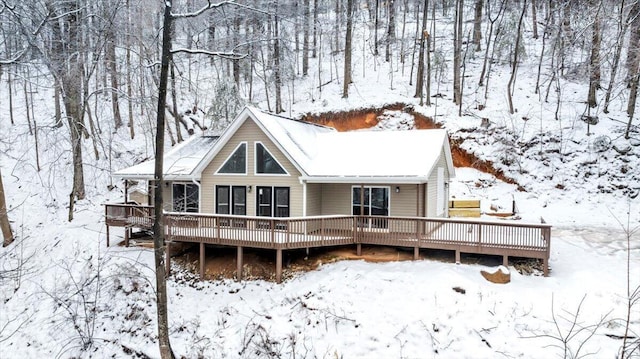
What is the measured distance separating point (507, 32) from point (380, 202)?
2290cm

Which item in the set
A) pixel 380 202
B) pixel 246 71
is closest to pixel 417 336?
pixel 380 202

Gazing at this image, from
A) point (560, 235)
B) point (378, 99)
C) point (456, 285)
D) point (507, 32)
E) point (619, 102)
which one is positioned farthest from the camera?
point (507, 32)

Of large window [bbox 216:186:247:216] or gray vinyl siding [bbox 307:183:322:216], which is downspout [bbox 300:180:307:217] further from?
large window [bbox 216:186:247:216]

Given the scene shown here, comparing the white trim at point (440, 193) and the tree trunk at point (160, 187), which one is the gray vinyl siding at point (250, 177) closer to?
the white trim at point (440, 193)

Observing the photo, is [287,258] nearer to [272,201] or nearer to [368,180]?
[272,201]

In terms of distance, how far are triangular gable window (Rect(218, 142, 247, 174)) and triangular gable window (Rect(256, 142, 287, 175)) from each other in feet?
1.81

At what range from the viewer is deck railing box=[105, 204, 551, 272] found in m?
11.9

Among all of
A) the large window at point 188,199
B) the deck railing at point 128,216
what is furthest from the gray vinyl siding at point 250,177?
the deck railing at point 128,216

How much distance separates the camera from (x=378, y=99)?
27.9m

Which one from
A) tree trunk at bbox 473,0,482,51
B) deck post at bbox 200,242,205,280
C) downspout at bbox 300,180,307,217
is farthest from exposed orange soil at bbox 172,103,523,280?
tree trunk at bbox 473,0,482,51

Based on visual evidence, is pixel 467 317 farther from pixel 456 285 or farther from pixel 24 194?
pixel 24 194

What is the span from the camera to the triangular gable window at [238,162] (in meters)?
15.3

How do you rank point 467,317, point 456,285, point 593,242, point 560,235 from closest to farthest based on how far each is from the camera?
point 467,317, point 456,285, point 593,242, point 560,235

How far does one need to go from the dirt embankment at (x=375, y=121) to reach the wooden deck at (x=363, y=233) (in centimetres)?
1061
